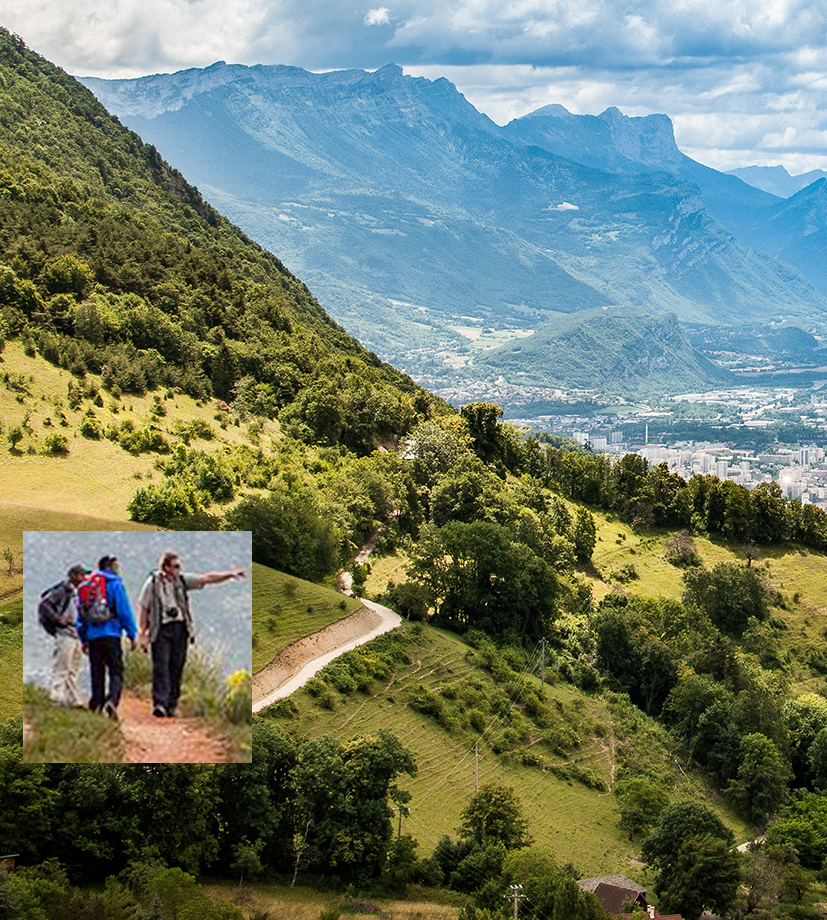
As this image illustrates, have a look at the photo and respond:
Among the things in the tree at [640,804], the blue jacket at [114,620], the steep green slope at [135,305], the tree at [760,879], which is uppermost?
the steep green slope at [135,305]

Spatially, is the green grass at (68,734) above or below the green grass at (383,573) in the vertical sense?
above

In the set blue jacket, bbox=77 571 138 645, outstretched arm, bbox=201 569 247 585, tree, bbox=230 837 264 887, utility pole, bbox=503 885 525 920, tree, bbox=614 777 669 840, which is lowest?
tree, bbox=614 777 669 840

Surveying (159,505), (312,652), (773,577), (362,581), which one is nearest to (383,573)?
(362,581)

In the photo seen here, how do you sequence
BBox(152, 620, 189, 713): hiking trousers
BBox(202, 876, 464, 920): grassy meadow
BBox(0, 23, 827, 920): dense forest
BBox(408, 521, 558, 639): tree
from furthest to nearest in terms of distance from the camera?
BBox(408, 521, 558, 639): tree
BBox(202, 876, 464, 920): grassy meadow
BBox(0, 23, 827, 920): dense forest
BBox(152, 620, 189, 713): hiking trousers

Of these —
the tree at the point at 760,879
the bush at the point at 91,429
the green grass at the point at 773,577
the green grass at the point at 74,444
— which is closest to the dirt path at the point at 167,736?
the tree at the point at 760,879

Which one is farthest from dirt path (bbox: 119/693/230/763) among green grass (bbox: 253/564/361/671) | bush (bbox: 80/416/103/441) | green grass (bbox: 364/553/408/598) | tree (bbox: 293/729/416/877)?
bush (bbox: 80/416/103/441)

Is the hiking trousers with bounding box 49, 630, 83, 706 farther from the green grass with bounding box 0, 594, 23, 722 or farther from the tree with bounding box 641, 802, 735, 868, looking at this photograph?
the tree with bounding box 641, 802, 735, 868

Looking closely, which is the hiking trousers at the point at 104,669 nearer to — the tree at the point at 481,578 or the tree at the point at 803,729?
the tree at the point at 481,578
